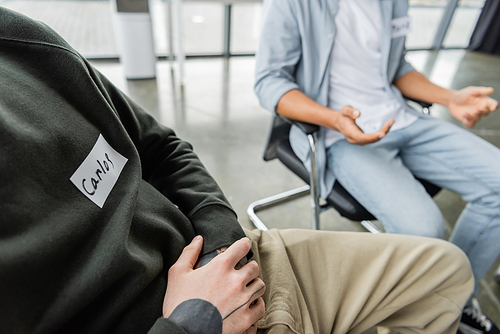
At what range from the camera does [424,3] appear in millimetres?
5145

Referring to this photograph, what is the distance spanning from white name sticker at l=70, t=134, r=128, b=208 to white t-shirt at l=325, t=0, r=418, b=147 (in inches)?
29.5

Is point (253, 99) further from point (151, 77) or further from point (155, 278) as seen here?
point (155, 278)

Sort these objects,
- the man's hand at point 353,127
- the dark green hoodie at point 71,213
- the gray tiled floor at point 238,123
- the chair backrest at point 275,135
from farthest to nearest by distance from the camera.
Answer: the gray tiled floor at point 238,123 < the chair backrest at point 275,135 < the man's hand at point 353,127 < the dark green hoodie at point 71,213

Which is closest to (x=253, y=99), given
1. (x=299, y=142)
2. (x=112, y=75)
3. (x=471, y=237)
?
(x=112, y=75)

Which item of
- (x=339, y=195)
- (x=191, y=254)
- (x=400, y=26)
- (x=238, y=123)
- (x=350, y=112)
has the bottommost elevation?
(x=238, y=123)

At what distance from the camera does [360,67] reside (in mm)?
1100

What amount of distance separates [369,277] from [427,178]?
2.02ft

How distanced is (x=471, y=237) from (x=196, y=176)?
95cm

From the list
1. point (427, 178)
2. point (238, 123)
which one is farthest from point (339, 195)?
point (238, 123)

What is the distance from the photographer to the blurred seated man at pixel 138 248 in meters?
0.36

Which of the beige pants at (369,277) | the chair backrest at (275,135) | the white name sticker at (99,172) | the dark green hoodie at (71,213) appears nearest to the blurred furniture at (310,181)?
the chair backrest at (275,135)

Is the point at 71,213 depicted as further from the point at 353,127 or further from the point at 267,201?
the point at 267,201

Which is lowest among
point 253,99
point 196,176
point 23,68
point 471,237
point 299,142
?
point 253,99

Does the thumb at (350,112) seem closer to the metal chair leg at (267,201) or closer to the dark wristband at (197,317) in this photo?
the dark wristband at (197,317)
